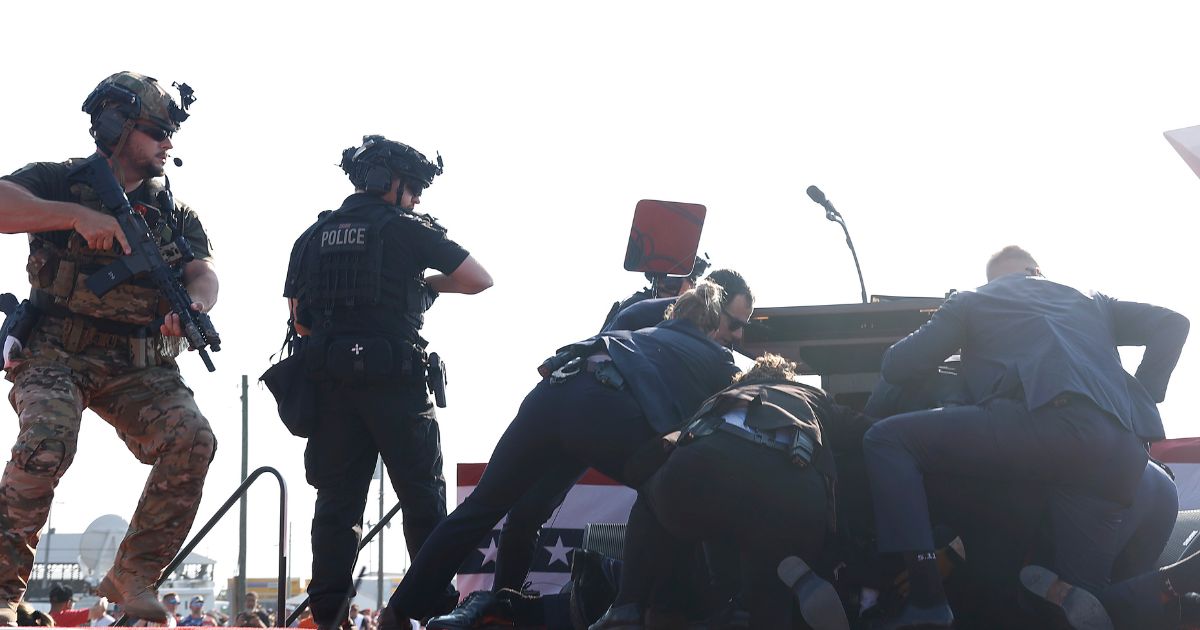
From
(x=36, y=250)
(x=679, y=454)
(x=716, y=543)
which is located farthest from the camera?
(x=36, y=250)

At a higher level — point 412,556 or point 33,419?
point 33,419

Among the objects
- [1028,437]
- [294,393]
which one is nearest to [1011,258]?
[1028,437]

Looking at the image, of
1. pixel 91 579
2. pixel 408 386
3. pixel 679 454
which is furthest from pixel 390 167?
pixel 91 579

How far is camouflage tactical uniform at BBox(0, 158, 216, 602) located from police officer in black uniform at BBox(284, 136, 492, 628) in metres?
0.51

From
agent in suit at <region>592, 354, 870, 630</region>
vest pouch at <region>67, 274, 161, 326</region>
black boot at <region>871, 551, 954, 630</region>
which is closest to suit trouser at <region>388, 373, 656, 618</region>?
agent in suit at <region>592, 354, 870, 630</region>

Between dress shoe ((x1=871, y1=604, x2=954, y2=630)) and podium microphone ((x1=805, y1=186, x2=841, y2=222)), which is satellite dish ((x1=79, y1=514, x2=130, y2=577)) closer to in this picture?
podium microphone ((x1=805, y1=186, x2=841, y2=222))

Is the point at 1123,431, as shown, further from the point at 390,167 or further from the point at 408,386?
the point at 390,167

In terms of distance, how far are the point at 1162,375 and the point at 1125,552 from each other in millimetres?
643

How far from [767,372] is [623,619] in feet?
3.27

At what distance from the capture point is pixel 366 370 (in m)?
→ 5.18

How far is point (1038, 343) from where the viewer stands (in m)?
4.49

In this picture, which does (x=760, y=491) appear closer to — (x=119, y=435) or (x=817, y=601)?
(x=817, y=601)

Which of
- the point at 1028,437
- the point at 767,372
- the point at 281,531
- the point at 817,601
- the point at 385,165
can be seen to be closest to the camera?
the point at 817,601

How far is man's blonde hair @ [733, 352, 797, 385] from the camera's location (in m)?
4.67
